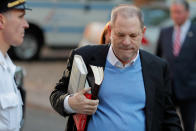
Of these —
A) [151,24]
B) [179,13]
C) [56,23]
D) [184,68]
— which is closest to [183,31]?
[179,13]

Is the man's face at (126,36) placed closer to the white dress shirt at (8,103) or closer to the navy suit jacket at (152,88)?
the navy suit jacket at (152,88)

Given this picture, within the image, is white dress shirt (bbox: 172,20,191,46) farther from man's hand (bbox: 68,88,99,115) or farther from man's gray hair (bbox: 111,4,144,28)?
man's hand (bbox: 68,88,99,115)

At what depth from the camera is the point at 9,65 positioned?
127 inches

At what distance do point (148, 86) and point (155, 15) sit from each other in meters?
7.63

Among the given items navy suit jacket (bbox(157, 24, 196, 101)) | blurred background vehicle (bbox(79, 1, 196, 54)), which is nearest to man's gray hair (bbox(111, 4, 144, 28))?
navy suit jacket (bbox(157, 24, 196, 101))

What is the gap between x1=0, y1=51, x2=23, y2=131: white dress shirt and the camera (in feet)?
10.0

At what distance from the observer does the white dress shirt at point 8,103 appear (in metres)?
3.05

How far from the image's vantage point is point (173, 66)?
19.0 feet

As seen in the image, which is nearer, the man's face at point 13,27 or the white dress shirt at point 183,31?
the man's face at point 13,27

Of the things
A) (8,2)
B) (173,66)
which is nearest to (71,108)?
(8,2)

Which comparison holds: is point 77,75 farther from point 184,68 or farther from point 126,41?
point 184,68

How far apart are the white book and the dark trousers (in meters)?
Result: 2.88

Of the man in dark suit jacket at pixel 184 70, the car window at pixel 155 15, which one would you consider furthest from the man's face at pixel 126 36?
the car window at pixel 155 15

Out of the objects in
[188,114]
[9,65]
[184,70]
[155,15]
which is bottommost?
[188,114]
